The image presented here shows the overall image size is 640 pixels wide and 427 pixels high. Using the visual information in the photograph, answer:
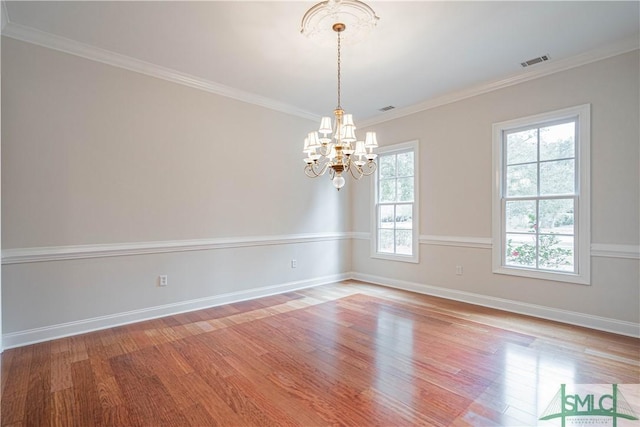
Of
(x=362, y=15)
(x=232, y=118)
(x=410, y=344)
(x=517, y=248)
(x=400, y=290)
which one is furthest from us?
(x=400, y=290)

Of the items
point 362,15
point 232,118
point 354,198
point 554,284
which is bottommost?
point 554,284

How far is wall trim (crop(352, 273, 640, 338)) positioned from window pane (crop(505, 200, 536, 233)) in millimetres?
911

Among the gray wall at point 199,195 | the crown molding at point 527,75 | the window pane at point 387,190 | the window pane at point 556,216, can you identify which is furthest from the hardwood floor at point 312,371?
the crown molding at point 527,75

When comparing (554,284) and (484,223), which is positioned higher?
(484,223)

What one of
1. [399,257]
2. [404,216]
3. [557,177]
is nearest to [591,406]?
[557,177]

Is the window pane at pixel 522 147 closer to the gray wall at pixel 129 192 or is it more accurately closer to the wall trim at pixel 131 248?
the gray wall at pixel 129 192

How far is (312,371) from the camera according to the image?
2416 millimetres

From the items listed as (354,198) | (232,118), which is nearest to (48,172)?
(232,118)

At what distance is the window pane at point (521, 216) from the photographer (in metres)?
3.73

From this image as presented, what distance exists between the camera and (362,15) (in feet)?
8.30

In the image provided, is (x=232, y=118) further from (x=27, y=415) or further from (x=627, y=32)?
(x=627, y=32)

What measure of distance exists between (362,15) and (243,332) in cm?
316

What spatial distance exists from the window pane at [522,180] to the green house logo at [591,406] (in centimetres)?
223

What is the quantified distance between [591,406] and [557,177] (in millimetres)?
2478
